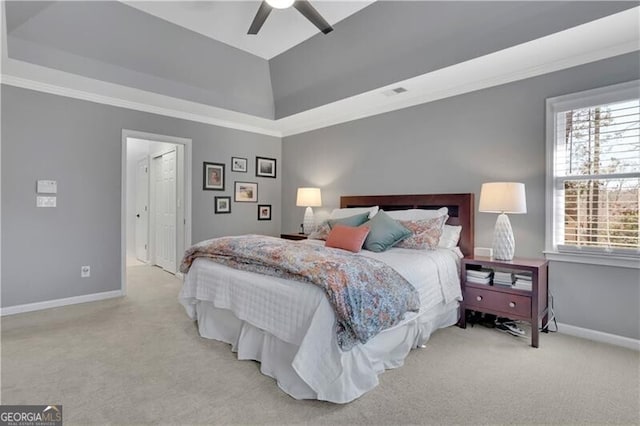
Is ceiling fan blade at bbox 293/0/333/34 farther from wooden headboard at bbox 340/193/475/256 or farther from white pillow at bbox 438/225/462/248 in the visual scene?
white pillow at bbox 438/225/462/248

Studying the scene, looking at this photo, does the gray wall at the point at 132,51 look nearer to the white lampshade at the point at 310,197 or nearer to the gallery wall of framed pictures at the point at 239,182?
the gallery wall of framed pictures at the point at 239,182

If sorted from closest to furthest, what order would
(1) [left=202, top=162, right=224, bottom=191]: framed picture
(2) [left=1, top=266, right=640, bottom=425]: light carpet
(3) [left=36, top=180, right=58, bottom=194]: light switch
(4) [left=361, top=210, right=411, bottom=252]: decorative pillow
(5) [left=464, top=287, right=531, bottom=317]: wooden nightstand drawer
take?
(2) [left=1, top=266, right=640, bottom=425]: light carpet < (5) [left=464, top=287, right=531, bottom=317]: wooden nightstand drawer < (4) [left=361, top=210, right=411, bottom=252]: decorative pillow < (3) [left=36, top=180, right=58, bottom=194]: light switch < (1) [left=202, top=162, right=224, bottom=191]: framed picture

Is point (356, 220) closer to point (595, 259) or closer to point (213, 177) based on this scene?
point (595, 259)

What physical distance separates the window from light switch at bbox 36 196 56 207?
5145 millimetres

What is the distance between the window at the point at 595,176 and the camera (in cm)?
269

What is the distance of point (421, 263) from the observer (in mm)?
2732

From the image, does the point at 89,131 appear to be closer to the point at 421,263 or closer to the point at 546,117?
the point at 421,263

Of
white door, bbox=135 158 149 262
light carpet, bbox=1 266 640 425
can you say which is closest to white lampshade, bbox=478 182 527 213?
light carpet, bbox=1 266 640 425

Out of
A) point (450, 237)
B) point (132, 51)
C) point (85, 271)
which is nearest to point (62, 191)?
point (85, 271)

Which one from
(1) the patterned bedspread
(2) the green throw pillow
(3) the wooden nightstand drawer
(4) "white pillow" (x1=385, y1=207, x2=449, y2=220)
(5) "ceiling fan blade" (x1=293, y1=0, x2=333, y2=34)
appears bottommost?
(3) the wooden nightstand drawer

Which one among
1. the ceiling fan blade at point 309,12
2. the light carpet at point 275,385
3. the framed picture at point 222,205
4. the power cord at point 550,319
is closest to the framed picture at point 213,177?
the framed picture at point 222,205

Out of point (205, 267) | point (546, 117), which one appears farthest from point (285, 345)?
point (546, 117)

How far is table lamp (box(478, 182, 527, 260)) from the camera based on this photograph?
2889 millimetres

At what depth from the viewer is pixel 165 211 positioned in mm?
5613
